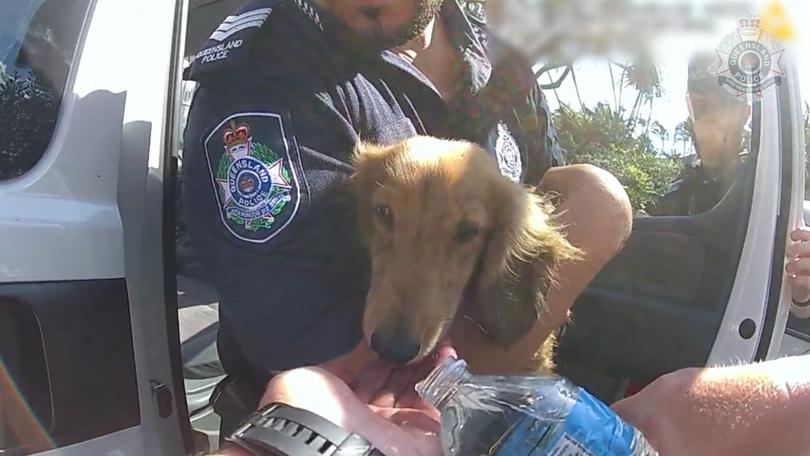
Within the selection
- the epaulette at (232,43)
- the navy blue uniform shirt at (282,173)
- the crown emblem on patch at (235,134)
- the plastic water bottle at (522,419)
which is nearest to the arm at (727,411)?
the plastic water bottle at (522,419)

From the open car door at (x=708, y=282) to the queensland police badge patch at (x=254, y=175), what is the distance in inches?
35.7

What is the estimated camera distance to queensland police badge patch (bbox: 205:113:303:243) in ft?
4.47

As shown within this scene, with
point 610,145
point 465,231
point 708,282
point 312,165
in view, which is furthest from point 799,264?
point 312,165

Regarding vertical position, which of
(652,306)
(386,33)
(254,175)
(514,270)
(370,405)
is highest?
(386,33)

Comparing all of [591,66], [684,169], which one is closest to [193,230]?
[591,66]

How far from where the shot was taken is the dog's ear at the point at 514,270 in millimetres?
1575

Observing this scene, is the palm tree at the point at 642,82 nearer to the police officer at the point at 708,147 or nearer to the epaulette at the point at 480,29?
the police officer at the point at 708,147

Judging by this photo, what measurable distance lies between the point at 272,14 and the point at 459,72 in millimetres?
499

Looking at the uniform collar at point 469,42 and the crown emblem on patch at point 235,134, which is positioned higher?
the uniform collar at point 469,42

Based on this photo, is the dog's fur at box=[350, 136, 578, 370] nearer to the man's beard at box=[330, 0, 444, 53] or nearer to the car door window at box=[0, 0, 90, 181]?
the man's beard at box=[330, 0, 444, 53]

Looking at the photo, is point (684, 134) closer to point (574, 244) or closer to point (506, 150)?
point (506, 150)

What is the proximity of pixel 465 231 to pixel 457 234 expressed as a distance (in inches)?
0.9

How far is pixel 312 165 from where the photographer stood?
1452mm

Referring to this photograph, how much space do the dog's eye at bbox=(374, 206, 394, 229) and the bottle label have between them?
63cm
